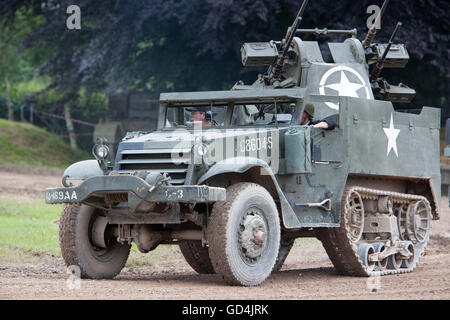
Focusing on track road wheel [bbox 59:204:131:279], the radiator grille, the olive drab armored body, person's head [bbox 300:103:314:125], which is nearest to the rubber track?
the olive drab armored body

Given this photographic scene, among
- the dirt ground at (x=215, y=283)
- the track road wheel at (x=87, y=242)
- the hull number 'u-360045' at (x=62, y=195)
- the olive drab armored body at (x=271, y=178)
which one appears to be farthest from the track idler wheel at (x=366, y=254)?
the hull number 'u-360045' at (x=62, y=195)

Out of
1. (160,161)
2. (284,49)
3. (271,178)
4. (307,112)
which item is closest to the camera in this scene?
(160,161)

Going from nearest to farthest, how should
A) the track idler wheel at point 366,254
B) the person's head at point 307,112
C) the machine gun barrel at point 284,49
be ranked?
the person's head at point 307,112, the track idler wheel at point 366,254, the machine gun barrel at point 284,49

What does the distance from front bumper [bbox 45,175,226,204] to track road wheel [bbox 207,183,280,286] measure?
284mm

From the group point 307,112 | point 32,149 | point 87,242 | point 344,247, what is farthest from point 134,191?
point 32,149

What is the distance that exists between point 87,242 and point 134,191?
148 centimetres

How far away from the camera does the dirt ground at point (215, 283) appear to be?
8773 mm

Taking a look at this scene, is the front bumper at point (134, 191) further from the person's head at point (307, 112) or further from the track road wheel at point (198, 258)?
the track road wheel at point (198, 258)

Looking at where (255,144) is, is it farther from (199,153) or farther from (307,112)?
(307,112)

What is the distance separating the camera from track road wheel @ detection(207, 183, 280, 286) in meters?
9.46

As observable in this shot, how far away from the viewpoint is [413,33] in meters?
21.2

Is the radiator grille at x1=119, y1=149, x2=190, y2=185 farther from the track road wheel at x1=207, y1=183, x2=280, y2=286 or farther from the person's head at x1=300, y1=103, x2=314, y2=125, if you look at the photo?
the person's head at x1=300, y1=103, x2=314, y2=125

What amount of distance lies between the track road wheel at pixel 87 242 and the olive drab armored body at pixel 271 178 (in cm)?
1

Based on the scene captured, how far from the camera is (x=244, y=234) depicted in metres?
9.69
